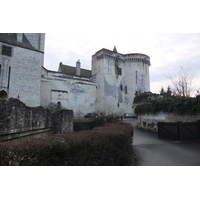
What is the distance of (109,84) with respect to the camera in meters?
33.7

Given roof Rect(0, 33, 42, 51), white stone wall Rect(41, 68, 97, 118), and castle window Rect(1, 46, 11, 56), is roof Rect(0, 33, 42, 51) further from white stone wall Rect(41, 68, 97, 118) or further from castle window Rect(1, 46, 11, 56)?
white stone wall Rect(41, 68, 97, 118)

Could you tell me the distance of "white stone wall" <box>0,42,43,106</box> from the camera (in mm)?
18719

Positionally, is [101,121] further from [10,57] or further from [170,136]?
[10,57]

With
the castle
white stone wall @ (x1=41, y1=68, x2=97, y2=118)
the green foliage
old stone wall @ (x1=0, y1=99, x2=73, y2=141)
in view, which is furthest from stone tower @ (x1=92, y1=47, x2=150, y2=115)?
old stone wall @ (x1=0, y1=99, x2=73, y2=141)

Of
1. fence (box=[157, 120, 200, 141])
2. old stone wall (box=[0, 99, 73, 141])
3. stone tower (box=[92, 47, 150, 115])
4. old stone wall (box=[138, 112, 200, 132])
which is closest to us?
old stone wall (box=[0, 99, 73, 141])

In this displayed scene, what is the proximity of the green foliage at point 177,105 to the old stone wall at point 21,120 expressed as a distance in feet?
30.9

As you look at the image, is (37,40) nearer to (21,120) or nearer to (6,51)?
(6,51)

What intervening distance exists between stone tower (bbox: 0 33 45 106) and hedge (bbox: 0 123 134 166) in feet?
59.8

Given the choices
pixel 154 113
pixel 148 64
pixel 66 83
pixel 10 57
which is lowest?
pixel 154 113

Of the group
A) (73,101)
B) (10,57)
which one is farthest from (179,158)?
(73,101)

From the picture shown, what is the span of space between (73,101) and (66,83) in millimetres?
4117

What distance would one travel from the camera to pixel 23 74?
2006cm

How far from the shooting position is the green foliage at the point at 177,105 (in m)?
10.6

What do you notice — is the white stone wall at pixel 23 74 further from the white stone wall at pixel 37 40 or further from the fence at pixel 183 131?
the fence at pixel 183 131
